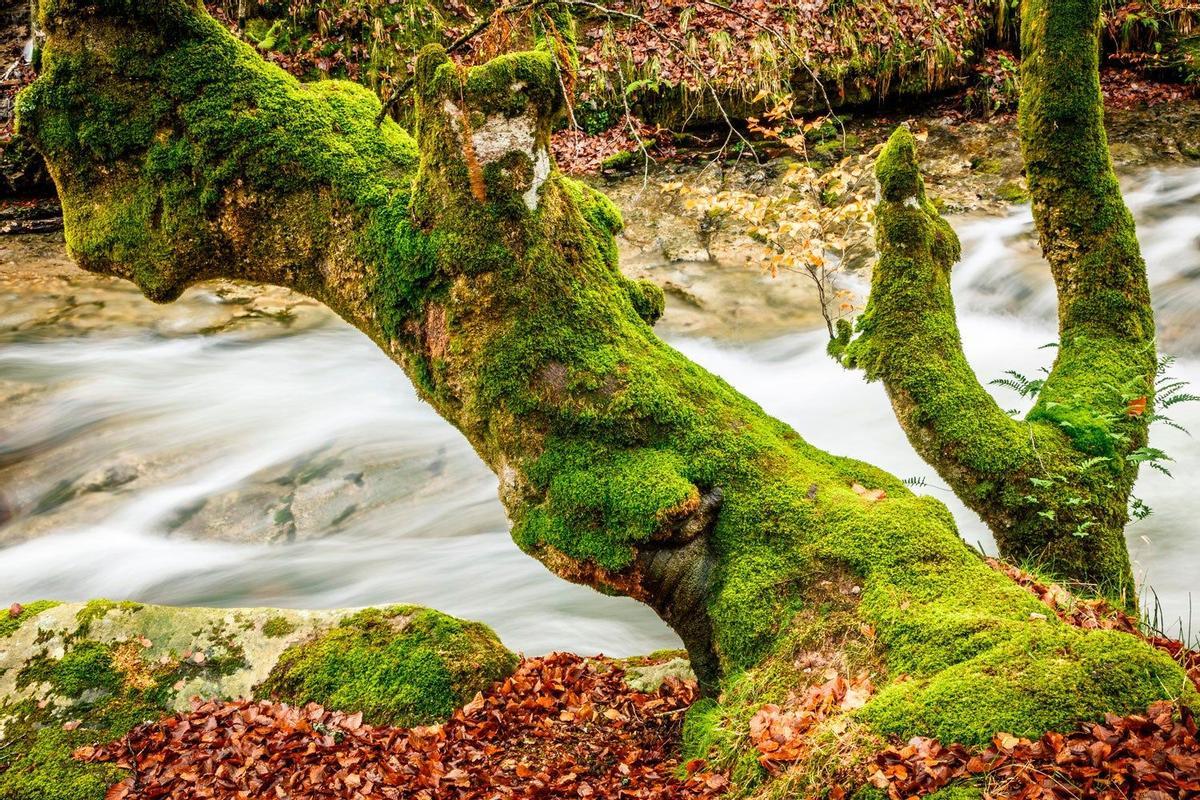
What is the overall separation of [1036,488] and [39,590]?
27.9ft

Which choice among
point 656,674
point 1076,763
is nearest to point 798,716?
point 1076,763

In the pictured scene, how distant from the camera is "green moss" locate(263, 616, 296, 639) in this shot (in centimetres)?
496

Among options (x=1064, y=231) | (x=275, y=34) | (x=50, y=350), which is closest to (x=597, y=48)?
(x=275, y=34)

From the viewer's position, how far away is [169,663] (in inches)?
187

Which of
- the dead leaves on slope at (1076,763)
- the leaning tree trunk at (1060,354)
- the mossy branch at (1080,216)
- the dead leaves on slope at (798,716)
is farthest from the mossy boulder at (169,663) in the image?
the mossy branch at (1080,216)

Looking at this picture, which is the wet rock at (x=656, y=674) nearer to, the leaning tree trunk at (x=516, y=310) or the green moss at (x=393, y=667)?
the green moss at (x=393, y=667)

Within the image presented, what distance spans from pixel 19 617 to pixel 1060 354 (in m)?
6.35

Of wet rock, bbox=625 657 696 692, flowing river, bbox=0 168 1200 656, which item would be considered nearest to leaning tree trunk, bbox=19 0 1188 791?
wet rock, bbox=625 657 696 692

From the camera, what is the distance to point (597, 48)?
1502cm

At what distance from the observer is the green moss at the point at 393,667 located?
4582 mm

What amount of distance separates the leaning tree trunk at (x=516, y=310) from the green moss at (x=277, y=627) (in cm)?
198

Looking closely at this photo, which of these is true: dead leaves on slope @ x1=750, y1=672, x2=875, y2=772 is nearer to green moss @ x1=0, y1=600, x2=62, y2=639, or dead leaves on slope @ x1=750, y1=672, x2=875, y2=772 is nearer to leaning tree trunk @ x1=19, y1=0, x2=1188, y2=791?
leaning tree trunk @ x1=19, y1=0, x2=1188, y2=791

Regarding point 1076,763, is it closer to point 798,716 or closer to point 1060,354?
point 798,716

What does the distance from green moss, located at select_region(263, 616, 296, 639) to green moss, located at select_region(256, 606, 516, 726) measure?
0.44 ft
